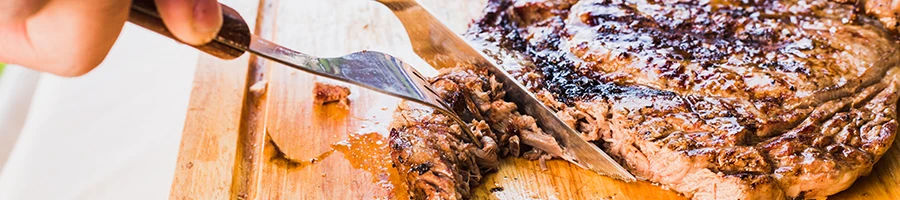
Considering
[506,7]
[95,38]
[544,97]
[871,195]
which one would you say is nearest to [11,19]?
[95,38]

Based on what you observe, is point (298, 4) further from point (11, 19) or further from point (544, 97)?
point (11, 19)

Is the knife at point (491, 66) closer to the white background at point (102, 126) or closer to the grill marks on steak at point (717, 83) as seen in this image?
the grill marks on steak at point (717, 83)

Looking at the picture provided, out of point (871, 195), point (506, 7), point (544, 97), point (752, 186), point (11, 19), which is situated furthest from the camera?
point (506, 7)

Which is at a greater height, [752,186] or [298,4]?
[752,186]

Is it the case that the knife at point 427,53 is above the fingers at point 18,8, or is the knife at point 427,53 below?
below

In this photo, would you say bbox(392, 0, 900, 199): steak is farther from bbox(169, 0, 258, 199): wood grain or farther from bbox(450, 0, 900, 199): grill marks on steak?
bbox(169, 0, 258, 199): wood grain

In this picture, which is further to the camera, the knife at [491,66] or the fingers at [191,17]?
the knife at [491,66]

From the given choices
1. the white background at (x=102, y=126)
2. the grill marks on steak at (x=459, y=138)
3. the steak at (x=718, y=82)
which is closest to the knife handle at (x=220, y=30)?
the grill marks on steak at (x=459, y=138)
